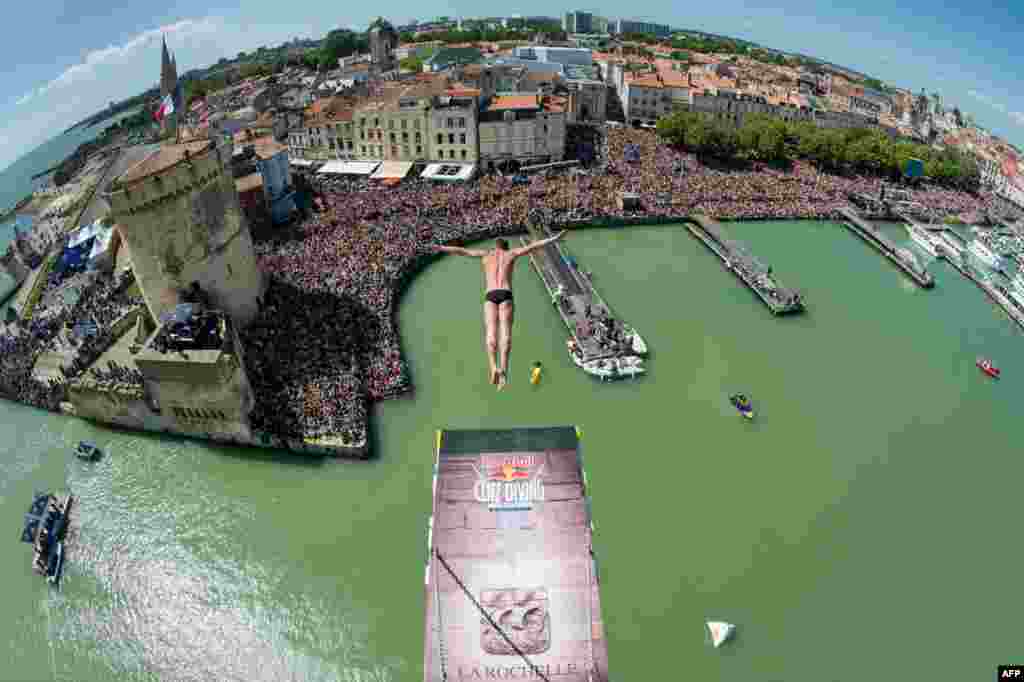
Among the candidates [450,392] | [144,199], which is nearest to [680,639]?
[450,392]

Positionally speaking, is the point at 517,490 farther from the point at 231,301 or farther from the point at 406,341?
the point at 231,301

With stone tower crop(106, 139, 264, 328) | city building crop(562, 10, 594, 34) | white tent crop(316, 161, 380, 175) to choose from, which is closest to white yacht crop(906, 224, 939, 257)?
white tent crop(316, 161, 380, 175)

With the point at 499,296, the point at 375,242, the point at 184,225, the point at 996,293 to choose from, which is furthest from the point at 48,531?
the point at 996,293

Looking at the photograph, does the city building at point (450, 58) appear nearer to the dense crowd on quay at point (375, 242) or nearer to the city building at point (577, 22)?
the dense crowd on quay at point (375, 242)

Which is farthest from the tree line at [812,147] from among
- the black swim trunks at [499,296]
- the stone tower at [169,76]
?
the black swim trunks at [499,296]

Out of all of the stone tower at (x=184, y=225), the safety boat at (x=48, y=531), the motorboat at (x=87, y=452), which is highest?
the stone tower at (x=184, y=225)

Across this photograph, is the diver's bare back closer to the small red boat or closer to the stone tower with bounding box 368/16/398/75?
the small red boat
